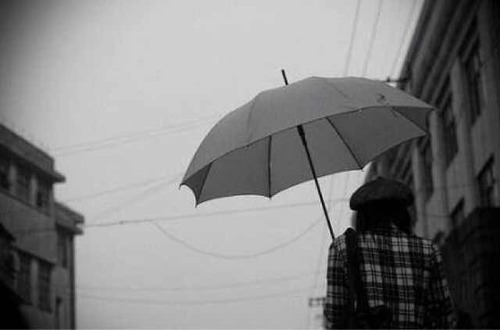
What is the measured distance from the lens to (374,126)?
20.3ft

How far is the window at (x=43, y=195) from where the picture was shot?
4601 cm

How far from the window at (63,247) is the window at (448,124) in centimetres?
2572

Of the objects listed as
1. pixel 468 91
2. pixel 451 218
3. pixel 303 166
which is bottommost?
pixel 303 166

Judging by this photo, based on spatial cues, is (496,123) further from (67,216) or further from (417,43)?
(67,216)

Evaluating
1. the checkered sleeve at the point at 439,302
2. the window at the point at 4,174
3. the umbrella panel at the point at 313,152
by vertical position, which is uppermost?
the window at the point at 4,174

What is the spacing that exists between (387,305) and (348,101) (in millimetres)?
1440

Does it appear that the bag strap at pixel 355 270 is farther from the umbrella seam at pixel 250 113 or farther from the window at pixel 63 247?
the window at pixel 63 247

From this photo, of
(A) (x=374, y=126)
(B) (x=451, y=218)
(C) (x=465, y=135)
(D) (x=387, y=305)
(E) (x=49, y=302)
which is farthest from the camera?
(E) (x=49, y=302)

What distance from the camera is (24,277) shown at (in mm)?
44188

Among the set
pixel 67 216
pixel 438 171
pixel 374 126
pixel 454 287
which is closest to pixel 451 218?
pixel 438 171

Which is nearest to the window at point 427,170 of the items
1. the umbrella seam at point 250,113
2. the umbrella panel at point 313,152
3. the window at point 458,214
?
the window at point 458,214

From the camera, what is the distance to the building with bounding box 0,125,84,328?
42.4 meters

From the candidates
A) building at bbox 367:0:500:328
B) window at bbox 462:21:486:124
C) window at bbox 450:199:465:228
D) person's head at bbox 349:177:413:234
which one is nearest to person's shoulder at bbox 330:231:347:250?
person's head at bbox 349:177:413:234

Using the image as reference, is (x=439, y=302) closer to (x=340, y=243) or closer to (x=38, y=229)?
(x=340, y=243)
